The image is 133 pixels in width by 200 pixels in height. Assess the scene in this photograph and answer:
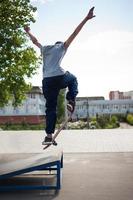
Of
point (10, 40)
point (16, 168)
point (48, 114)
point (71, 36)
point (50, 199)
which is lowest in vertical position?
point (50, 199)

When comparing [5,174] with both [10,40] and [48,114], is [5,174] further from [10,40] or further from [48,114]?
[10,40]

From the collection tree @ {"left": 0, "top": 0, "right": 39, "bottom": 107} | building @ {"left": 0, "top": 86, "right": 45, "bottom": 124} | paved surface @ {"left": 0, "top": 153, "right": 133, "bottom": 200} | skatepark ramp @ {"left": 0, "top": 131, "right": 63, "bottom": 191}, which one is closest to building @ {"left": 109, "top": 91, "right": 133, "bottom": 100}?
building @ {"left": 0, "top": 86, "right": 45, "bottom": 124}

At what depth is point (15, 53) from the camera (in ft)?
91.0

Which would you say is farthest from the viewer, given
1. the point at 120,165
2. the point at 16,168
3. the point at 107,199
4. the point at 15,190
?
the point at 120,165

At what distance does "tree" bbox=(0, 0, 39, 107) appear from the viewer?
25562mm

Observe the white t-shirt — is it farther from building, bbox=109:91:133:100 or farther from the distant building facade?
building, bbox=109:91:133:100

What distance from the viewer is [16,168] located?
7.26 metres

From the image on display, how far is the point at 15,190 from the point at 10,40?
20.0 metres

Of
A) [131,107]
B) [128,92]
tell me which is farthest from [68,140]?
[128,92]

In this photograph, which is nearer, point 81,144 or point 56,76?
point 56,76

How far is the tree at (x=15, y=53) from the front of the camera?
2556 centimetres

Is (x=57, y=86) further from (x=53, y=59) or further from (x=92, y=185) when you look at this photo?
(x=92, y=185)

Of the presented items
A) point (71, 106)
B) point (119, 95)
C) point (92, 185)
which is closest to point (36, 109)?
point (119, 95)

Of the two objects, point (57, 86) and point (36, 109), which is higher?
point (36, 109)
